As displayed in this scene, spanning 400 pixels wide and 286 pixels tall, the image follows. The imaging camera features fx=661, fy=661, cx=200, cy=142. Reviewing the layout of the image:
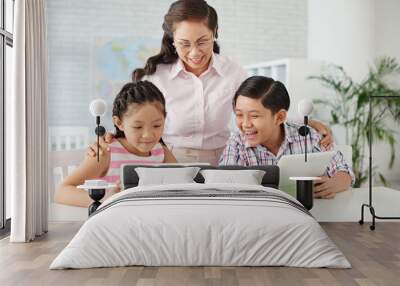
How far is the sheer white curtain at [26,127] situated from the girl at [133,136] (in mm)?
956

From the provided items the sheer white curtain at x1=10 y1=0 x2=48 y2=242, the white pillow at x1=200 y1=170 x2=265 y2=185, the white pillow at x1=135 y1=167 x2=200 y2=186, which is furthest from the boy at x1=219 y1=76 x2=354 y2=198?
the sheer white curtain at x1=10 y1=0 x2=48 y2=242

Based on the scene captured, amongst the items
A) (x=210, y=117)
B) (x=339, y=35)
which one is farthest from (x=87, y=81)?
(x=339, y=35)

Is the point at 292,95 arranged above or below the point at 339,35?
below

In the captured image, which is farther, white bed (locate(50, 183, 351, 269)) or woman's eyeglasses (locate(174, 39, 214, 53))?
woman's eyeglasses (locate(174, 39, 214, 53))

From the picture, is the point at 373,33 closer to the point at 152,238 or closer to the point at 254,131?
the point at 254,131

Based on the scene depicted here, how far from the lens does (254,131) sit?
733 cm

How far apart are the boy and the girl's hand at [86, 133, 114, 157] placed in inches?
50.0

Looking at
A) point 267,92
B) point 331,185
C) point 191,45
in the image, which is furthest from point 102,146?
point 331,185

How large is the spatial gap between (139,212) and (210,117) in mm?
2675

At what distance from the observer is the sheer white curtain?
6066 millimetres

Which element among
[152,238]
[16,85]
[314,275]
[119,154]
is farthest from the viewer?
[119,154]

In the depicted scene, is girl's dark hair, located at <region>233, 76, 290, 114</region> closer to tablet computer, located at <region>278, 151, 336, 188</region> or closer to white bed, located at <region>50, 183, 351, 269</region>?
tablet computer, located at <region>278, 151, 336, 188</region>

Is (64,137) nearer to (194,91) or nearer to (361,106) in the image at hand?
(194,91)

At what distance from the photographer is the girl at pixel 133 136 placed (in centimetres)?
732
